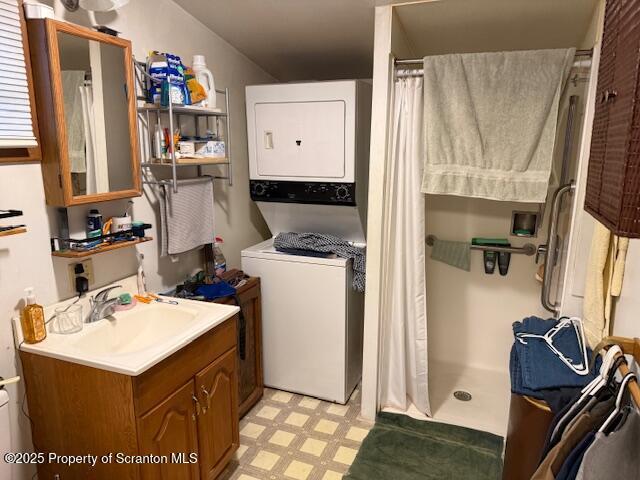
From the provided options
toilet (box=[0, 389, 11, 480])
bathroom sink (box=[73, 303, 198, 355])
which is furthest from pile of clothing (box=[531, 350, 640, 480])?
toilet (box=[0, 389, 11, 480])

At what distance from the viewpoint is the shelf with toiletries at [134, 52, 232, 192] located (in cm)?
194

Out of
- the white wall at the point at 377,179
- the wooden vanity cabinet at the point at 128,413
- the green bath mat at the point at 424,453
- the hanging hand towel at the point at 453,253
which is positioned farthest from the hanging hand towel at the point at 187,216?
the hanging hand towel at the point at 453,253

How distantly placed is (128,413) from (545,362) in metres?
1.38

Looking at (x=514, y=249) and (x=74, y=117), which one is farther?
(x=514, y=249)

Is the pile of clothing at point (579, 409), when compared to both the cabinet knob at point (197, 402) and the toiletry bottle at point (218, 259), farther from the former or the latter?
the toiletry bottle at point (218, 259)

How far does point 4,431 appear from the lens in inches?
55.0

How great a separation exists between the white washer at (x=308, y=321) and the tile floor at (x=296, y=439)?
0.10m

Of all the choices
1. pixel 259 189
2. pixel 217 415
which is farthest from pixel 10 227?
pixel 259 189

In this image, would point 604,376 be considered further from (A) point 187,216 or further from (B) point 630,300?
(A) point 187,216

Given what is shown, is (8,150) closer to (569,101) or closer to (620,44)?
(620,44)

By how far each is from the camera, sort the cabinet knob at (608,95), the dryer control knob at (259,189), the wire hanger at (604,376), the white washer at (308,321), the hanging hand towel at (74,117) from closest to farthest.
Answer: the cabinet knob at (608,95)
the wire hanger at (604,376)
the hanging hand towel at (74,117)
the white washer at (308,321)
the dryer control knob at (259,189)

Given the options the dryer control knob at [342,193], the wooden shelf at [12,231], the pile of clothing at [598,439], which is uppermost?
the dryer control knob at [342,193]

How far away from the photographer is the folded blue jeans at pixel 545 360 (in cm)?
135

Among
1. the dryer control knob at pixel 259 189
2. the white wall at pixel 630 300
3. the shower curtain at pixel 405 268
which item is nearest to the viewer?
the white wall at pixel 630 300
